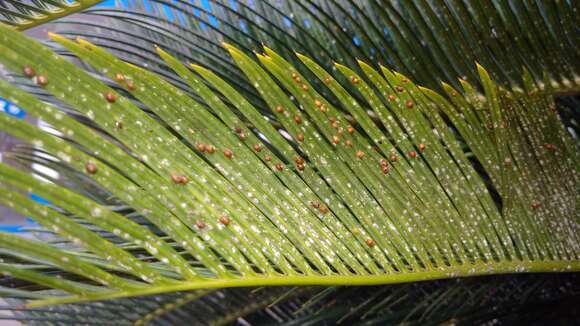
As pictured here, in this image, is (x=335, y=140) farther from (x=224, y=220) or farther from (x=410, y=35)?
(x=410, y=35)

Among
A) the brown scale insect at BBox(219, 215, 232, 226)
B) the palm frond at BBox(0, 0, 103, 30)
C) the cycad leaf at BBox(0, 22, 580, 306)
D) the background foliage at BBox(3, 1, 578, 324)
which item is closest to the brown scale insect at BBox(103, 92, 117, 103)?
the cycad leaf at BBox(0, 22, 580, 306)

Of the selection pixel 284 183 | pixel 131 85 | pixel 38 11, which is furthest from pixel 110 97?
pixel 38 11

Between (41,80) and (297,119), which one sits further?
(297,119)

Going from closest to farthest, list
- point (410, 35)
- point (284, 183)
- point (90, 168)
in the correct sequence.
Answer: point (90, 168) < point (284, 183) < point (410, 35)

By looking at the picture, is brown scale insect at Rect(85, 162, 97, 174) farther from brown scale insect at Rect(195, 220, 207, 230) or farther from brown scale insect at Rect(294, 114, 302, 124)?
brown scale insect at Rect(294, 114, 302, 124)

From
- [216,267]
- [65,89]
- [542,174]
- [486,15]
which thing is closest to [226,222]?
[216,267]

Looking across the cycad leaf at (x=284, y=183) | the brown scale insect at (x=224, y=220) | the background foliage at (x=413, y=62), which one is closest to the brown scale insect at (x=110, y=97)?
the cycad leaf at (x=284, y=183)

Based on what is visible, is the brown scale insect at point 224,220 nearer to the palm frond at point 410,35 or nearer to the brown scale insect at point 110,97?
the brown scale insect at point 110,97

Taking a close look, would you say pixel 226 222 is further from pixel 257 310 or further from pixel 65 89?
pixel 257 310
